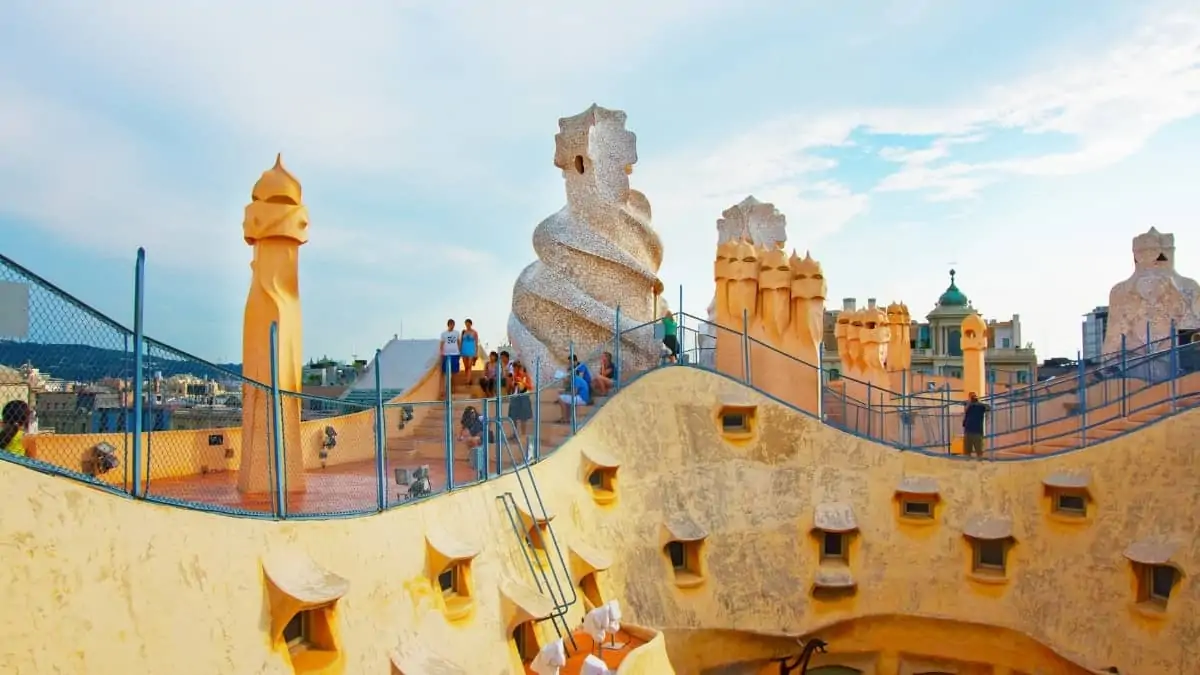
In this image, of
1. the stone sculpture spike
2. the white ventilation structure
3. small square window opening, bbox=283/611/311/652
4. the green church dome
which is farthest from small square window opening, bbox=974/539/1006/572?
the green church dome

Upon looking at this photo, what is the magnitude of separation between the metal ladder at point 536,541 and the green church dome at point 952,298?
34191mm

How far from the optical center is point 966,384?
70.4 ft

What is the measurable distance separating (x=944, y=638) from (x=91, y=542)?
11.6 m

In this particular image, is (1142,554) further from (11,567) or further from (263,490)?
(11,567)

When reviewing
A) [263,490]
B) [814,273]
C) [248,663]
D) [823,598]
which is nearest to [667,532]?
[823,598]

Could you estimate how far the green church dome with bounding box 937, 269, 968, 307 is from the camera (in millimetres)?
40188

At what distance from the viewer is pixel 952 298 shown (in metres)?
40.2

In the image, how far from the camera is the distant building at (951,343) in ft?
120

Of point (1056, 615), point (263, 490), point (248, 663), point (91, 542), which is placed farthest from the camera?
point (1056, 615)

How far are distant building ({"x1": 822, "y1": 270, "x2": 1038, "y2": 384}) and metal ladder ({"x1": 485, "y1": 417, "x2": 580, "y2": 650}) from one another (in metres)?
28.6

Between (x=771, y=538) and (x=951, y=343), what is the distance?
102 feet

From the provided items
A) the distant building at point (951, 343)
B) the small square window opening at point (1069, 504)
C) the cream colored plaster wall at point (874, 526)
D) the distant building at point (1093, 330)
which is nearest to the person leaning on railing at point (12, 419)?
the cream colored plaster wall at point (874, 526)


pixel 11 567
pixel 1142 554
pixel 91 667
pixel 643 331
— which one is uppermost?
pixel 643 331

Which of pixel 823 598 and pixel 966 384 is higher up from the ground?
pixel 966 384
